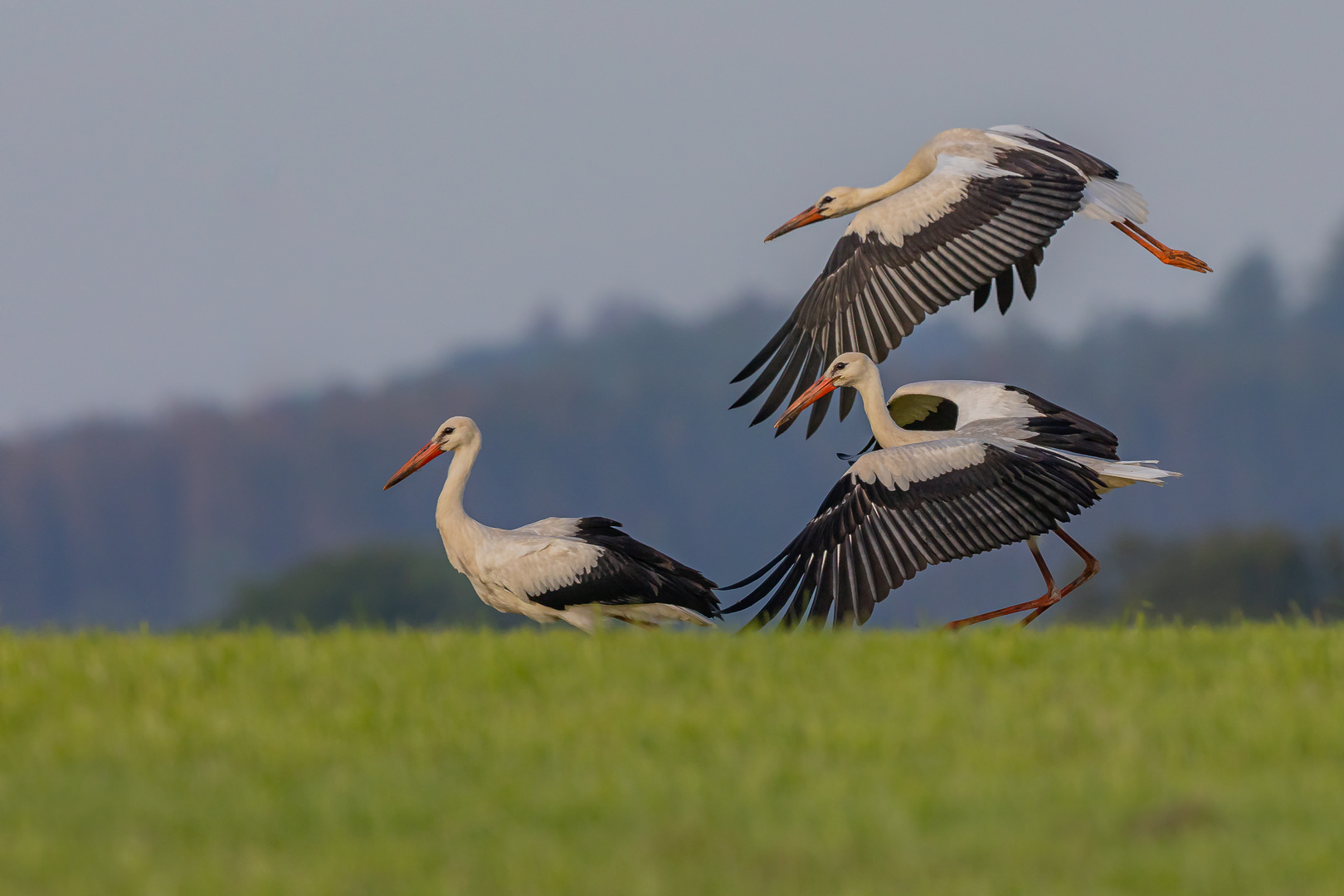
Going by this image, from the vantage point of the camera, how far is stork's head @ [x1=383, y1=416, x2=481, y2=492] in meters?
13.8

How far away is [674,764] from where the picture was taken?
6281 mm

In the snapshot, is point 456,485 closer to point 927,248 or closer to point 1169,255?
point 927,248

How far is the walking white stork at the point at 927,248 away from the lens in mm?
13109

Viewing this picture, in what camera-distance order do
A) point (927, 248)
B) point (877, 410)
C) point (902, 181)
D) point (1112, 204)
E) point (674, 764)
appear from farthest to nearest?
point (902, 181) → point (1112, 204) → point (927, 248) → point (877, 410) → point (674, 764)

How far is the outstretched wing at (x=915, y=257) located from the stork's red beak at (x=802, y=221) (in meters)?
1.73

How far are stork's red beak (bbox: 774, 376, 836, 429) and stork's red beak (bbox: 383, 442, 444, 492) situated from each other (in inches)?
116

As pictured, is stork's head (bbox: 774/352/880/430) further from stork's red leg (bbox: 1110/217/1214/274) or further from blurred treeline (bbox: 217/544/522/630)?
blurred treeline (bbox: 217/544/522/630)

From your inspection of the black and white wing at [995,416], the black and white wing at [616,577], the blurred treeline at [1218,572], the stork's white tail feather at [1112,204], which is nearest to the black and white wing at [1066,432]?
the black and white wing at [995,416]

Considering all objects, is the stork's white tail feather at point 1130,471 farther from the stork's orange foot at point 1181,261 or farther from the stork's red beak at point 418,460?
the stork's red beak at point 418,460

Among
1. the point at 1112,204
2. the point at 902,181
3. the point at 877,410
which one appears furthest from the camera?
the point at 902,181

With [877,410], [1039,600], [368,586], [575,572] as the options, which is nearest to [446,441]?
[575,572]

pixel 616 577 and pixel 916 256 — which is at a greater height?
pixel 916 256

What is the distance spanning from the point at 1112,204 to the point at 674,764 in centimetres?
871

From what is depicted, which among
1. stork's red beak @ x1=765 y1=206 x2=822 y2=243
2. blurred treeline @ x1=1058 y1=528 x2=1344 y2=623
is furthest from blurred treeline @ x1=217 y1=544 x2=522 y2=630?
stork's red beak @ x1=765 y1=206 x2=822 y2=243
